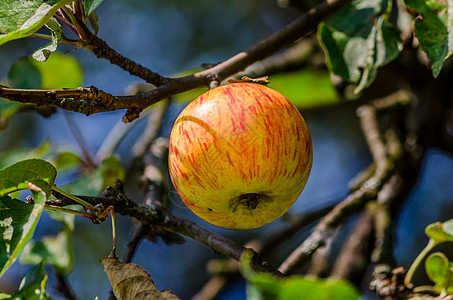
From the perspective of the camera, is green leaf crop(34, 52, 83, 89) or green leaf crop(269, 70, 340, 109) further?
green leaf crop(269, 70, 340, 109)

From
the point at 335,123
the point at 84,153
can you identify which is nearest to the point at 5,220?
the point at 84,153

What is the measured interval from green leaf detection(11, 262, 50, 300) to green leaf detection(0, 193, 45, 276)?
0.14 meters

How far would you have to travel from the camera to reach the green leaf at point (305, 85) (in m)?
2.46

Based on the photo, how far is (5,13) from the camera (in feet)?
3.16

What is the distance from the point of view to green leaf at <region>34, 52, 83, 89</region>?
196 cm

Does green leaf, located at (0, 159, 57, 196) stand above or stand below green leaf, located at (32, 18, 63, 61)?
below

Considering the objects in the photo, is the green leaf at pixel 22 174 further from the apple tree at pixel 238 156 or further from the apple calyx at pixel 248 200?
the apple calyx at pixel 248 200

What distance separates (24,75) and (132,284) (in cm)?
125

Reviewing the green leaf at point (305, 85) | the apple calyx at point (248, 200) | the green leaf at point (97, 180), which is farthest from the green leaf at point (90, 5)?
the green leaf at point (305, 85)

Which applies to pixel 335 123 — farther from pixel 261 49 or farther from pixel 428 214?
pixel 261 49

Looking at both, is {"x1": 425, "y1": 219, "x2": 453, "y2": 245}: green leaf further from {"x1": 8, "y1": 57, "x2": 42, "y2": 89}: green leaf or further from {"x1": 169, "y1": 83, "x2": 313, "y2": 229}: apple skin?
{"x1": 8, "y1": 57, "x2": 42, "y2": 89}: green leaf

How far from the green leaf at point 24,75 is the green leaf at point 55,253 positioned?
2.08 feet

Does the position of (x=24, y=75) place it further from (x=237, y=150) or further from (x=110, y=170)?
(x=237, y=150)

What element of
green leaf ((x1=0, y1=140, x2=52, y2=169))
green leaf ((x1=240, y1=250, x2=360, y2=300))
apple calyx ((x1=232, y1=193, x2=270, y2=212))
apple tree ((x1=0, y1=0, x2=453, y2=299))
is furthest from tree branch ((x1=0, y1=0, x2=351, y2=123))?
green leaf ((x1=0, y1=140, x2=52, y2=169))
